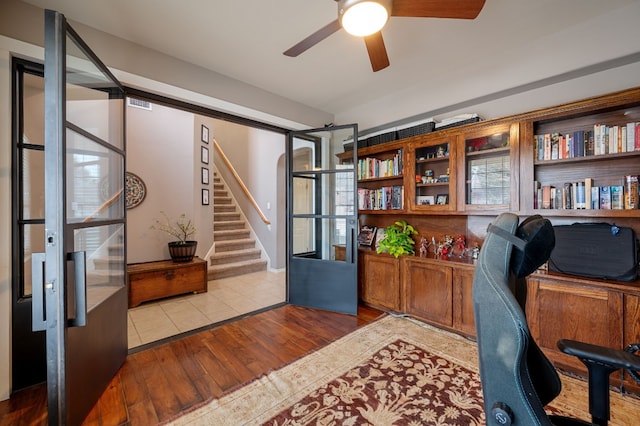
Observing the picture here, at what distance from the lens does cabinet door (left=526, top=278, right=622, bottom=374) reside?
5.85 feet

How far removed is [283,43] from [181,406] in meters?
2.86

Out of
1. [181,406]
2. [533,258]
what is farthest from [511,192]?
[181,406]

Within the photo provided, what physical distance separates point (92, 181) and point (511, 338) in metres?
2.31

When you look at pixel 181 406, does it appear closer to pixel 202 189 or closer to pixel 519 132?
pixel 519 132

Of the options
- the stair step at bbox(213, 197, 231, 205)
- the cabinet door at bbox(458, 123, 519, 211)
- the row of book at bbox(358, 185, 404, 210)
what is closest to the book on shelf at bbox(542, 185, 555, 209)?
the cabinet door at bbox(458, 123, 519, 211)

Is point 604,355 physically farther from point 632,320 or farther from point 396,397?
point 632,320

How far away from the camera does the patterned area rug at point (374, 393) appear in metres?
1.57

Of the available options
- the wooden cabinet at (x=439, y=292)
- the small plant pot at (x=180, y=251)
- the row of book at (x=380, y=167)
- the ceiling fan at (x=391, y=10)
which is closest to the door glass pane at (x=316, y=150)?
the row of book at (x=380, y=167)

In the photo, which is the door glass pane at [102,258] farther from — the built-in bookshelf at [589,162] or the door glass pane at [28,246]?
the built-in bookshelf at [589,162]

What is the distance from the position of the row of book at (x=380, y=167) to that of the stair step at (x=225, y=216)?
3664 mm

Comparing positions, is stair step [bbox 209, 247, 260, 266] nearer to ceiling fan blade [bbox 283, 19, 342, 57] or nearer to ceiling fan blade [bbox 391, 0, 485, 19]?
ceiling fan blade [bbox 283, 19, 342, 57]

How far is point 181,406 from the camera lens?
1.71 metres

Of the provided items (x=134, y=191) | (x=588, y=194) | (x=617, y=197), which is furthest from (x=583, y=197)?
(x=134, y=191)

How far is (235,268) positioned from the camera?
15.8ft
